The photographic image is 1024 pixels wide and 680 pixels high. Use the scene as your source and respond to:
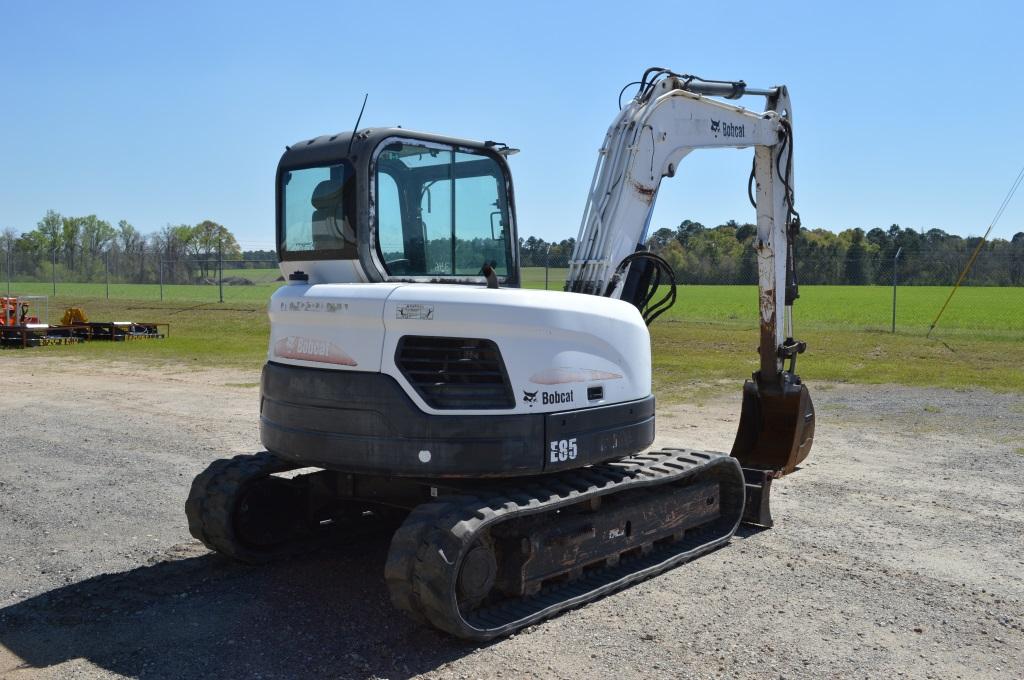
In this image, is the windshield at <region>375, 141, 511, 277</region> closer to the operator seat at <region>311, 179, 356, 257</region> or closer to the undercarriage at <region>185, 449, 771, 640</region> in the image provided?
the operator seat at <region>311, 179, 356, 257</region>

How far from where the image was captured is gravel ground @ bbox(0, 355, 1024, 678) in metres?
5.05

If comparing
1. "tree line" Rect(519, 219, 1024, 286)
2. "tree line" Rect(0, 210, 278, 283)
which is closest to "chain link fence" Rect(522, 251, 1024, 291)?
"tree line" Rect(519, 219, 1024, 286)

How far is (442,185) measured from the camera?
6.19 m

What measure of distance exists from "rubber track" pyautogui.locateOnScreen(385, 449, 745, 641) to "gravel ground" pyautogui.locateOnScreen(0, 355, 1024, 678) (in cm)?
11

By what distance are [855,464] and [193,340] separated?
17.7 meters

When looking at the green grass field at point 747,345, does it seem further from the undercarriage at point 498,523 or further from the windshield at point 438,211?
the windshield at point 438,211

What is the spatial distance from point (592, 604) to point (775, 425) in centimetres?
338

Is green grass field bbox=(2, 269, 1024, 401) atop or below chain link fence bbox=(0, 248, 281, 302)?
below

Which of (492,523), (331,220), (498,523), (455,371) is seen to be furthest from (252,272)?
(492,523)

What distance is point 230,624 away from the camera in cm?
560

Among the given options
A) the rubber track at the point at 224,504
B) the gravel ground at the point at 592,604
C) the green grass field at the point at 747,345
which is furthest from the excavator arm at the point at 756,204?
the green grass field at the point at 747,345

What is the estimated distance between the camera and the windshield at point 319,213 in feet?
19.2

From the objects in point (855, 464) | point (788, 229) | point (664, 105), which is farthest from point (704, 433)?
point (664, 105)

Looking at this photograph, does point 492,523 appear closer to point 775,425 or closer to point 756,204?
point 775,425
